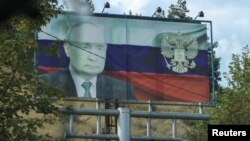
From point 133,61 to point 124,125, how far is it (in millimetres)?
7007

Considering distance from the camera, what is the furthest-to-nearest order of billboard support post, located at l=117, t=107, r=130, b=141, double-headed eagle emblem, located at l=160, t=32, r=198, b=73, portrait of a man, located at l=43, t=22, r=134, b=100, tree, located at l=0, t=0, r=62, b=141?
double-headed eagle emblem, located at l=160, t=32, r=198, b=73 → portrait of a man, located at l=43, t=22, r=134, b=100 → billboard support post, located at l=117, t=107, r=130, b=141 → tree, located at l=0, t=0, r=62, b=141

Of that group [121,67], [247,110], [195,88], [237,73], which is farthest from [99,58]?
[247,110]

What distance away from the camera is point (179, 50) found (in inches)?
951

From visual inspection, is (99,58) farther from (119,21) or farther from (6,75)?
(6,75)

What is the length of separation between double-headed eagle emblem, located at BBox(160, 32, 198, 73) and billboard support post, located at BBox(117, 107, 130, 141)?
23.9ft

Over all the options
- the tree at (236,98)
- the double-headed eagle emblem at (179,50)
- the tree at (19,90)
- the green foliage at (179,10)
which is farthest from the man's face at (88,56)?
the green foliage at (179,10)

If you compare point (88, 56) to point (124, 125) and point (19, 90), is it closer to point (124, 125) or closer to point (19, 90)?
point (124, 125)

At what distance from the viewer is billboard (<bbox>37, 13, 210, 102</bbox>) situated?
22.2 metres

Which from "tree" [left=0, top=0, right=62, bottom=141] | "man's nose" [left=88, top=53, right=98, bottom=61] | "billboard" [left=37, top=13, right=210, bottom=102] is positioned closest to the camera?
"tree" [left=0, top=0, right=62, bottom=141]

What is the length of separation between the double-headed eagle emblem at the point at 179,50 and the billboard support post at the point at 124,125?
7281mm

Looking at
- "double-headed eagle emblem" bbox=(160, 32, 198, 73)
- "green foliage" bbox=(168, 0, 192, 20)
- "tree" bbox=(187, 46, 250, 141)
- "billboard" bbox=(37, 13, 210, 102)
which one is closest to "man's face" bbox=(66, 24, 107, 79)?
"billboard" bbox=(37, 13, 210, 102)

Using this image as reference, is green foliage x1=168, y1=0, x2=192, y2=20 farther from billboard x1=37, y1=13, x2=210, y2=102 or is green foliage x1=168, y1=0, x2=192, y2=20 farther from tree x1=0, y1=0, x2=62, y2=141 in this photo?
tree x1=0, y1=0, x2=62, y2=141

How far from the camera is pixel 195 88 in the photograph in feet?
76.8

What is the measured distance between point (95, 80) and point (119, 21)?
277cm
